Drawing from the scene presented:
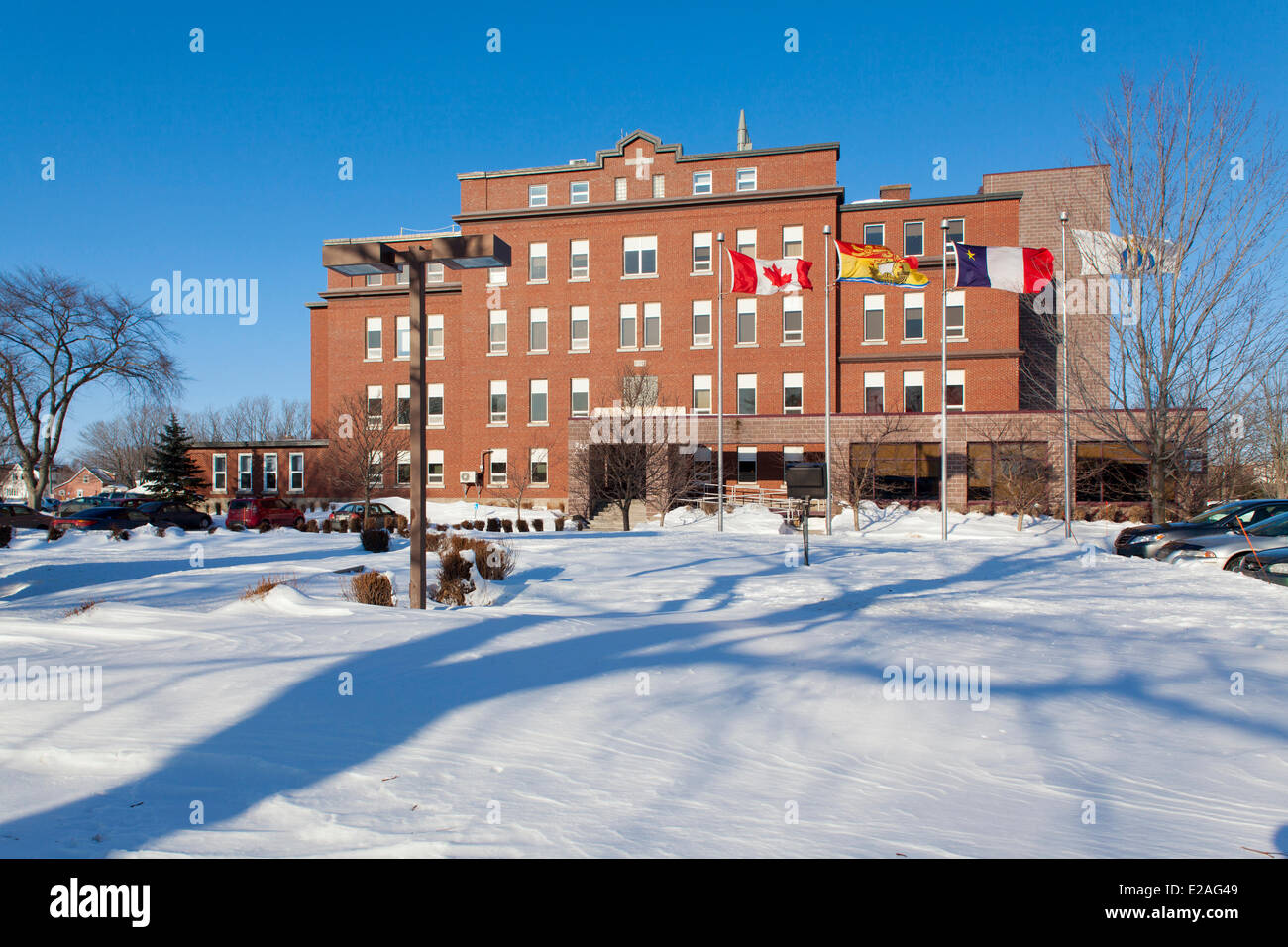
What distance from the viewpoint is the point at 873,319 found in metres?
43.3

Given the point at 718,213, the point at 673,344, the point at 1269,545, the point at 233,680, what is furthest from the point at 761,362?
the point at 233,680

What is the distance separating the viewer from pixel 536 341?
45906mm

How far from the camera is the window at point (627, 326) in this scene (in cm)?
4438

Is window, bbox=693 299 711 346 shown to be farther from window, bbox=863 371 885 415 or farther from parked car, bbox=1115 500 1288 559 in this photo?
parked car, bbox=1115 500 1288 559

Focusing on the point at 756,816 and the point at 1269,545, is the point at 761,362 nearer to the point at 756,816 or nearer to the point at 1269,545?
the point at 1269,545

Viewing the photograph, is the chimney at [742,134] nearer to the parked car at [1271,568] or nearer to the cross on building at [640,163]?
the cross on building at [640,163]

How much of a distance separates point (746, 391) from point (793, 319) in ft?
15.1

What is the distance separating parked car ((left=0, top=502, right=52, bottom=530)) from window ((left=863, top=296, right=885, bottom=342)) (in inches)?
1563

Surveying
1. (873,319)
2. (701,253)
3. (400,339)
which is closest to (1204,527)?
(873,319)

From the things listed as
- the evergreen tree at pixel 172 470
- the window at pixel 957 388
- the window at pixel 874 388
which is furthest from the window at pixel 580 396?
the evergreen tree at pixel 172 470

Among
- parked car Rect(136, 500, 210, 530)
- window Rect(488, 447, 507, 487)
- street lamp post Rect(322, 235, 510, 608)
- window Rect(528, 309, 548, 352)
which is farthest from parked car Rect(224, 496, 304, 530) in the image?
street lamp post Rect(322, 235, 510, 608)

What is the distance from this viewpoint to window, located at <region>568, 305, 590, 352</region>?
45031 millimetres

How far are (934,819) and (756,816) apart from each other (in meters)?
0.96

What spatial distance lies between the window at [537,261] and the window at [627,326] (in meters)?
5.25
